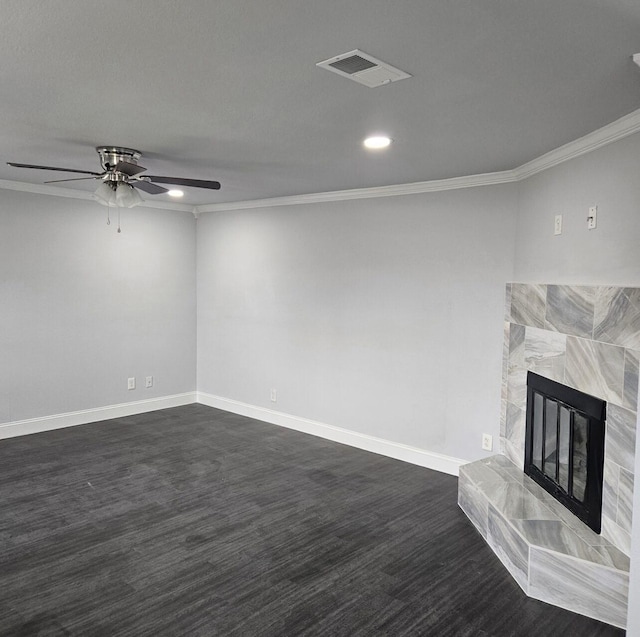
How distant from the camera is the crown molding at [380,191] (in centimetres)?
405

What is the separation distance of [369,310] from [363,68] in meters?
3.03

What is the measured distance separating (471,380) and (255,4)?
11.0 ft

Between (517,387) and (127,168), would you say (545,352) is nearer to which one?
(517,387)

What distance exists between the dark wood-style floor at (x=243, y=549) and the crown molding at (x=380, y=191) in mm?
2387

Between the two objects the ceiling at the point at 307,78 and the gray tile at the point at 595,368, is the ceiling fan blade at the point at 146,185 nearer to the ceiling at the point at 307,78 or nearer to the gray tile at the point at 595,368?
the ceiling at the point at 307,78

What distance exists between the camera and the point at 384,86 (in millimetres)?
2227

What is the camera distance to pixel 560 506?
3.09 m

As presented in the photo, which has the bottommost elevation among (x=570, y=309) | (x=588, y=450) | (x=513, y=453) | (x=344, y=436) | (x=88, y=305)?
(x=344, y=436)

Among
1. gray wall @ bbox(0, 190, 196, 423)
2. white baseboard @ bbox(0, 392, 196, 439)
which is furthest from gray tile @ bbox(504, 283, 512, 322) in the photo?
white baseboard @ bbox(0, 392, 196, 439)

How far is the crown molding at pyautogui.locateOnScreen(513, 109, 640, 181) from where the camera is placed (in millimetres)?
2602

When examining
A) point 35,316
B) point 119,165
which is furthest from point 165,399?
point 119,165

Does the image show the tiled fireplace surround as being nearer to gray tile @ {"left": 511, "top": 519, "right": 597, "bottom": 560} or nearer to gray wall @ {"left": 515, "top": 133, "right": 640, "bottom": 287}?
gray tile @ {"left": 511, "top": 519, "right": 597, "bottom": 560}

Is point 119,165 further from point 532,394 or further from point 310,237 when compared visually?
point 532,394

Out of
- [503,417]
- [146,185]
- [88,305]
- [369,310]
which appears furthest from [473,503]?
[88,305]
